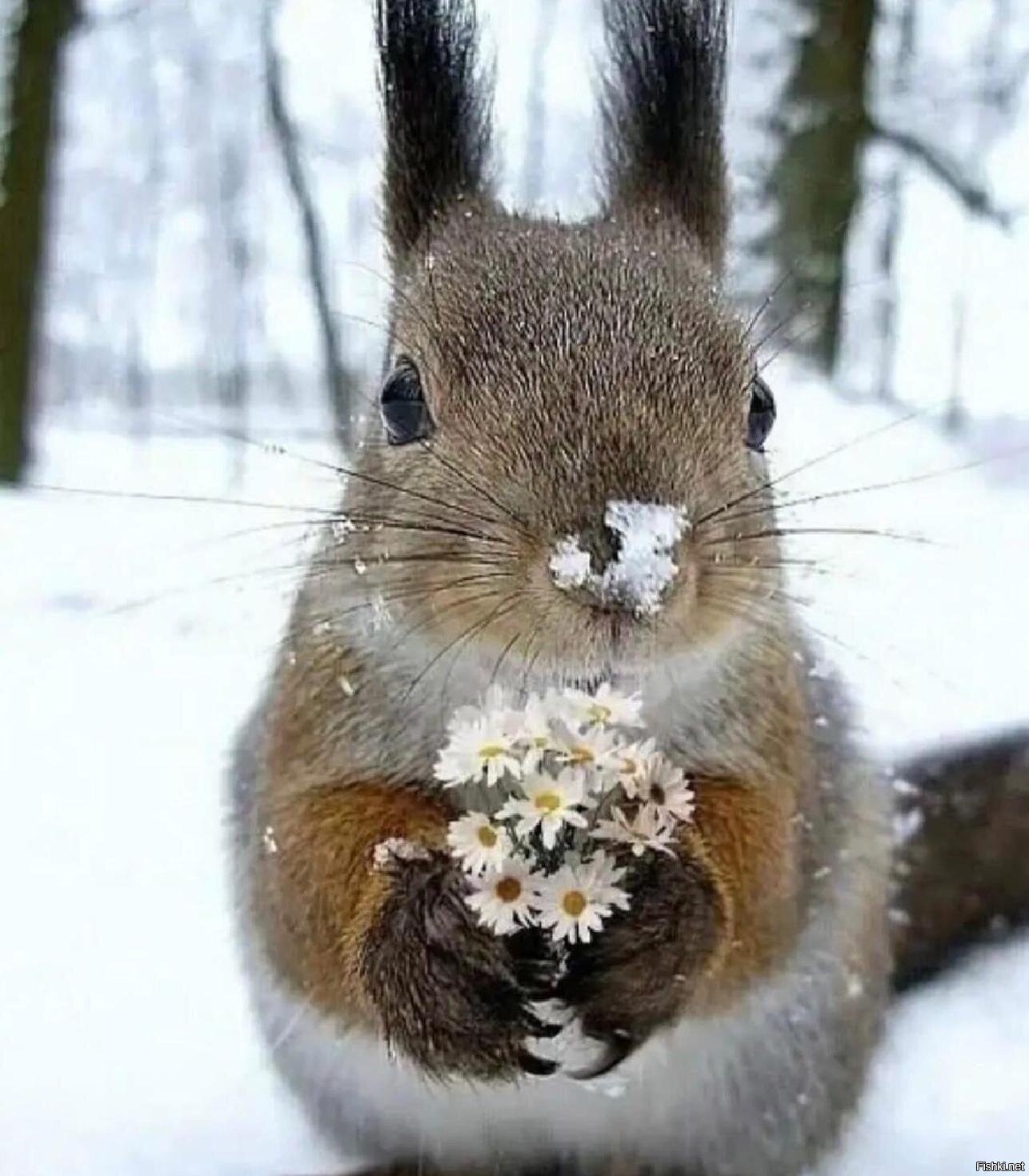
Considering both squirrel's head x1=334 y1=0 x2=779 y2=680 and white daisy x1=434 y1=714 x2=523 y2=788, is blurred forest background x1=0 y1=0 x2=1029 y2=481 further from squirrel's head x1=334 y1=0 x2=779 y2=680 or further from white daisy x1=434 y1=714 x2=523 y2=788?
white daisy x1=434 y1=714 x2=523 y2=788

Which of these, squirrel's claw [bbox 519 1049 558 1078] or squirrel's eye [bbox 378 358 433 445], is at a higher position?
squirrel's eye [bbox 378 358 433 445]

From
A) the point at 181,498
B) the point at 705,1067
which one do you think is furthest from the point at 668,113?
the point at 705,1067

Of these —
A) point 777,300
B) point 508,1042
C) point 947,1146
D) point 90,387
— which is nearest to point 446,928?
→ point 508,1042

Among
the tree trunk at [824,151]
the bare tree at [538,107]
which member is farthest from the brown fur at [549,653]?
the tree trunk at [824,151]

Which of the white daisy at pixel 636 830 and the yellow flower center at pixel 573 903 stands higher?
the white daisy at pixel 636 830

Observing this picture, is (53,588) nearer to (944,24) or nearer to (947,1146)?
(947,1146)

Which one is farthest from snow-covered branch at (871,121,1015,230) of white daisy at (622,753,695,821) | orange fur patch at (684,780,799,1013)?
white daisy at (622,753,695,821)

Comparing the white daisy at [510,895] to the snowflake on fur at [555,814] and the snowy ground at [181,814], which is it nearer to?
the snowflake on fur at [555,814]

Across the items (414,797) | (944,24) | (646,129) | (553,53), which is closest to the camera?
(414,797)
